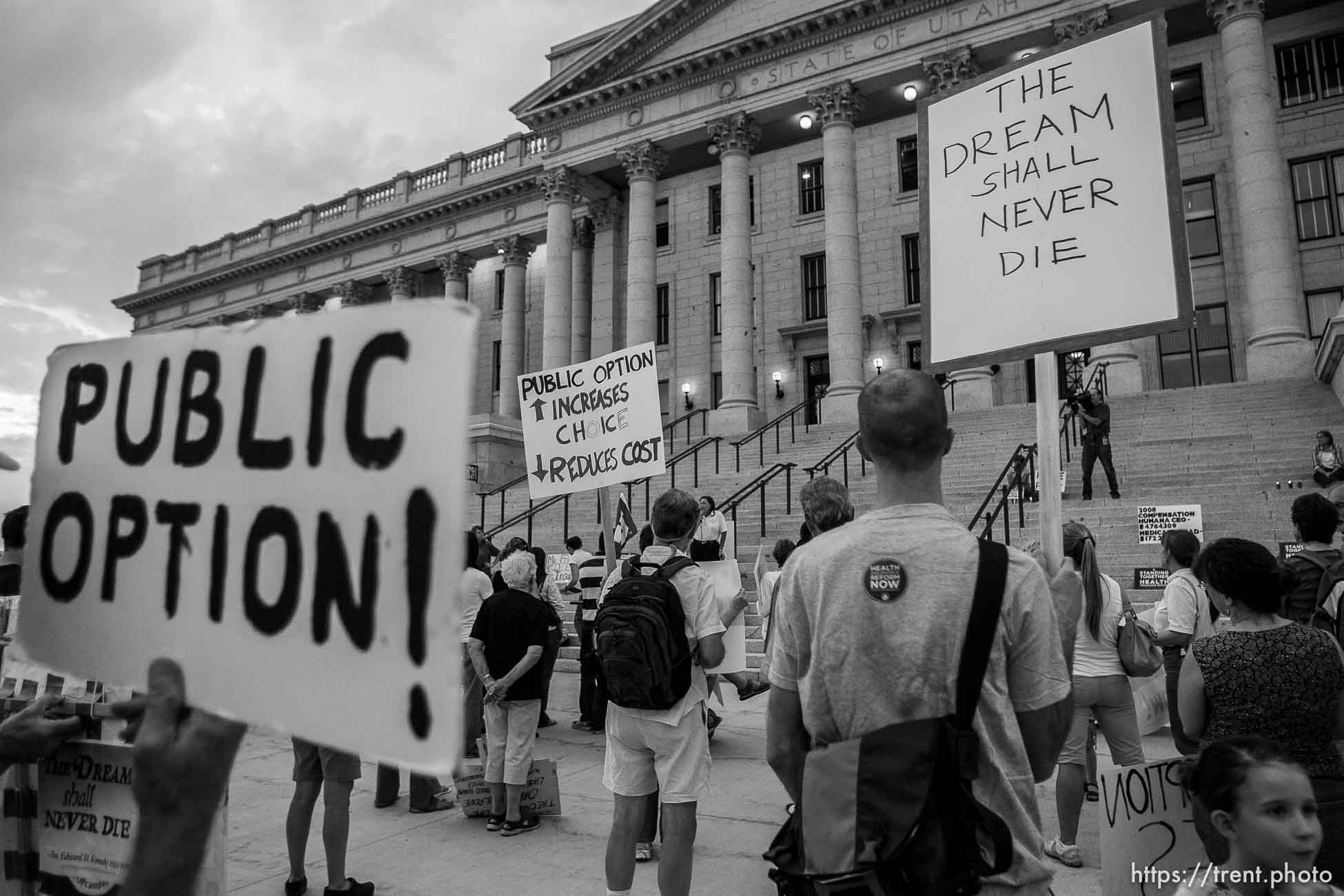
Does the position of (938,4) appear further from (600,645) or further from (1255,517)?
(600,645)

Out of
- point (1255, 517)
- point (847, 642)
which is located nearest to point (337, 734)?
point (847, 642)

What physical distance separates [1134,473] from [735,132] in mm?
15722

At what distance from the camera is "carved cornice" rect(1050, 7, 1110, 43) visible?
20.4 meters

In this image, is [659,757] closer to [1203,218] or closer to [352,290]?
[1203,218]

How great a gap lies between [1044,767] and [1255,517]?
39.0ft

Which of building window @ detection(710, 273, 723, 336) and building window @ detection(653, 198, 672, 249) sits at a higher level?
building window @ detection(653, 198, 672, 249)

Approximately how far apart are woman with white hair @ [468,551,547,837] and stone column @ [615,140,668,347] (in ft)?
69.1

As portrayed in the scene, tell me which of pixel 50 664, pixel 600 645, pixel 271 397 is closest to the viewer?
pixel 271 397

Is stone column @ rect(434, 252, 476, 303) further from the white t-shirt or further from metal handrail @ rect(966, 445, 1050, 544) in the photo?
the white t-shirt

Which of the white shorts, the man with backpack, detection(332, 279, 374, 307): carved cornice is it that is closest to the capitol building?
detection(332, 279, 374, 307): carved cornice

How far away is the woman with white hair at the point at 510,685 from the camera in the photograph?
5.64 metres

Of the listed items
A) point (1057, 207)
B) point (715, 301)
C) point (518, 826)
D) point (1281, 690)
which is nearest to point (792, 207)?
point (715, 301)

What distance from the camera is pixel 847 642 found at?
2115 millimetres

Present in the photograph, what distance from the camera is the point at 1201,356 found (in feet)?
73.2
